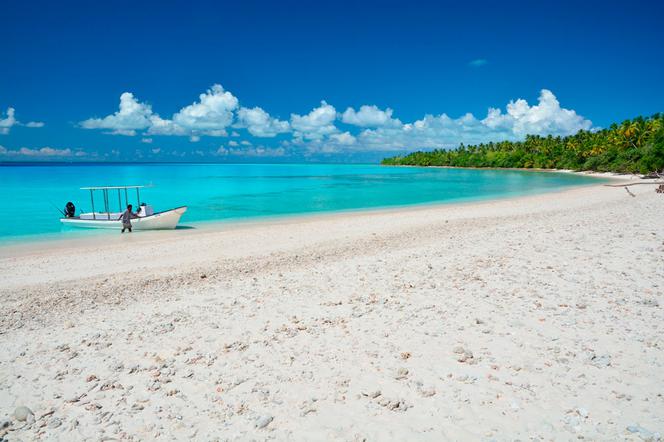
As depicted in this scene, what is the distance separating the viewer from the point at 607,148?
95.6m

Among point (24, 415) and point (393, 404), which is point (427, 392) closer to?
point (393, 404)

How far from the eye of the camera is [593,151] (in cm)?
10156

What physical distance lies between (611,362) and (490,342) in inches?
62.3

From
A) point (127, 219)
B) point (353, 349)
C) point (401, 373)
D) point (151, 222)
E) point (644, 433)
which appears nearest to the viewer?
point (644, 433)

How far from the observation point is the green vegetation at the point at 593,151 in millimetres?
69250

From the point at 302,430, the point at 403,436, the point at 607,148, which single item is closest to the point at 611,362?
the point at 403,436

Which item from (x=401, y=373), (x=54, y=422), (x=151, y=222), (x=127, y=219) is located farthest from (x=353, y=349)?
(x=127, y=219)

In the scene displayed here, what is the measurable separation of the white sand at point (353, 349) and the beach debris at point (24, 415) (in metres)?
0.07

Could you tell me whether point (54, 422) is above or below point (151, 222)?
above

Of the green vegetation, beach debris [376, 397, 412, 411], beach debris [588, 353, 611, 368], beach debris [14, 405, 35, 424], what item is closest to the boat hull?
beach debris [14, 405, 35, 424]

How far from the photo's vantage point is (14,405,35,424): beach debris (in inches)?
200

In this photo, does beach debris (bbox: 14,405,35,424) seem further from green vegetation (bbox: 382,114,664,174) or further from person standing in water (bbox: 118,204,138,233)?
green vegetation (bbox: 382,114,664,174)

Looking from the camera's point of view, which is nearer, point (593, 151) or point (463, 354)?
point (463, 354)

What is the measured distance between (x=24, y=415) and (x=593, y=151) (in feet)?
389
